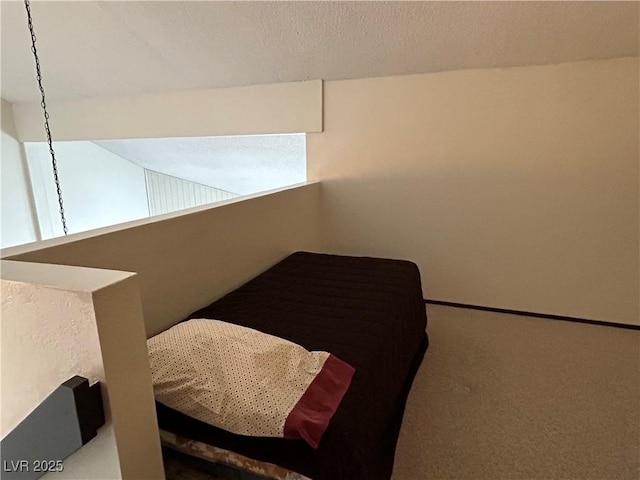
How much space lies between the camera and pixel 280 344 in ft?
4.51

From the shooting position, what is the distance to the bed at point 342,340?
112 cm

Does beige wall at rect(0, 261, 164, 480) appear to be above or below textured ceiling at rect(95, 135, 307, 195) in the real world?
below

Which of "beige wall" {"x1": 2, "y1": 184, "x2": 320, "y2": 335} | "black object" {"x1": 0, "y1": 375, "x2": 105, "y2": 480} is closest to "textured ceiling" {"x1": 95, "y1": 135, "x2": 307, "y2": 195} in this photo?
"beige wall" {"x1": 2, "y1": 184, "x2": 320, "y2": 335}

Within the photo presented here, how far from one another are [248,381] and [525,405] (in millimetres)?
1429

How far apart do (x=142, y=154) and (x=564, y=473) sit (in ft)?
15.6

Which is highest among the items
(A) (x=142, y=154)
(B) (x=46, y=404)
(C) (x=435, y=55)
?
(C) (x=435, y=55)

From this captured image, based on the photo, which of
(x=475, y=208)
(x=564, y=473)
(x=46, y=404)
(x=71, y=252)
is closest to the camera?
(x=46, y=404)

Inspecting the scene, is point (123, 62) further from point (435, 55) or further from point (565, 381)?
point (565, 381)

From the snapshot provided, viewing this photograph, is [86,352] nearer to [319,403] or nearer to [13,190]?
[319,403]

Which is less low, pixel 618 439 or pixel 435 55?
pixel 435 55

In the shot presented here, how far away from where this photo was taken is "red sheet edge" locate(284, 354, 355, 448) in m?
1.10

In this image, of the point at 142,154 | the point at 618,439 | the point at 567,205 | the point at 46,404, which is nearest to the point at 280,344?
the point at 46,404

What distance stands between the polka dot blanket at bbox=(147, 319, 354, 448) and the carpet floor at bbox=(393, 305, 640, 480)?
2.03ft

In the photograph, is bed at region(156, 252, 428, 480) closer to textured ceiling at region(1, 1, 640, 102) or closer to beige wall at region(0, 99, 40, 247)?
textured ceiling at region(1, 1, 640, 102)
